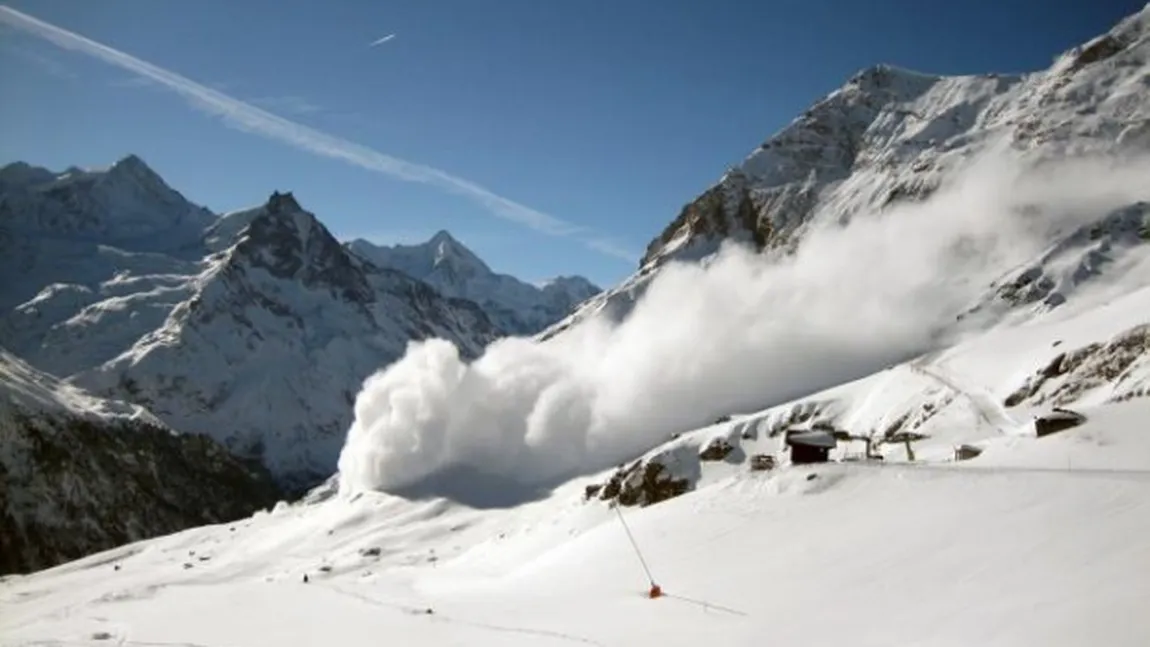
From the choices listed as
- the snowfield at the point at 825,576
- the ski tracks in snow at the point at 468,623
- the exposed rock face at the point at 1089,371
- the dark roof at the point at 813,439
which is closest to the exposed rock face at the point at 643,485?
the snowfield at the point at 825,576

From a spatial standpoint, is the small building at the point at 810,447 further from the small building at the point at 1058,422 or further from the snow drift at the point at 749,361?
the snow drift at the point at 749,361

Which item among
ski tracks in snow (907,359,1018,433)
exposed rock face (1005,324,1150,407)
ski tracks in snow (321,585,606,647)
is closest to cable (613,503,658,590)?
ski tracks in snow (321,585,606,647)

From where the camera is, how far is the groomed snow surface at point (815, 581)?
2636 centimetres

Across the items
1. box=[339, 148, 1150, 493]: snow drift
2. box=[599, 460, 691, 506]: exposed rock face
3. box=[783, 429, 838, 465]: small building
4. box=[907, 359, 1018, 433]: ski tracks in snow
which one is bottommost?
box=[599, 460, 691, 506]: exposed rock face

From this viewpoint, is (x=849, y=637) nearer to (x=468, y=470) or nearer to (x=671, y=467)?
(x=671, y=467)

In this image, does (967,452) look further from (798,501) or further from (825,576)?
(825,576)

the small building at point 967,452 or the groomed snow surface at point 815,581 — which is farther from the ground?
the groomed snow surface at point 815,581

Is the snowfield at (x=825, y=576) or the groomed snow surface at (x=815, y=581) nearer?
the groomed snow surface at (x=815, y=581)

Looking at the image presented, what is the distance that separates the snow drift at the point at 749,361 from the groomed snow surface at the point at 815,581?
9805 centimetres

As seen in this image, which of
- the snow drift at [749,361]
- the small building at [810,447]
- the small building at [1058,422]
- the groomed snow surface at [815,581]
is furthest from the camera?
the snow drift at [749,361]

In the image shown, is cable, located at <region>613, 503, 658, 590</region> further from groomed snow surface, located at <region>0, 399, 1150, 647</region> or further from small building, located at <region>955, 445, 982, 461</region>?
small building, located at <region>955, 445, 982, 461</region>

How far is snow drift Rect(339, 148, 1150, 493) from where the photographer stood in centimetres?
15850

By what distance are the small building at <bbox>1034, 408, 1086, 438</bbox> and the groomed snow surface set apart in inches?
54.4

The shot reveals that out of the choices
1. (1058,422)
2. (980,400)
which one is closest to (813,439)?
(1058,422)
